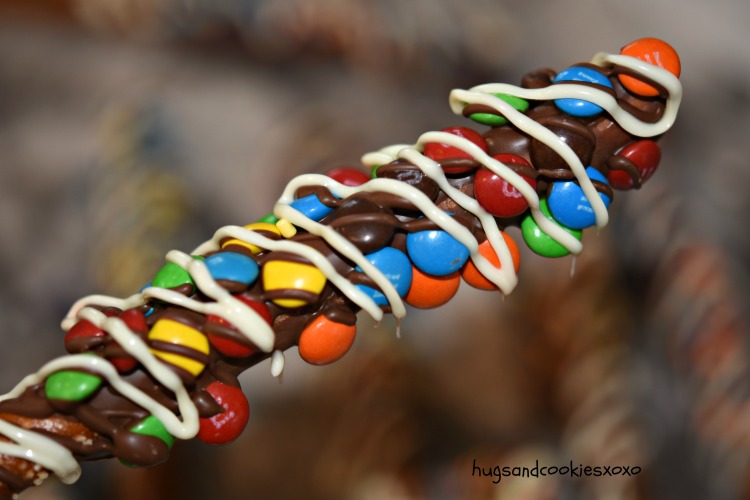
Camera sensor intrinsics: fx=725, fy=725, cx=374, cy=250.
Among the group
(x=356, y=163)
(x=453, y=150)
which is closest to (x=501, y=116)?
(x=453, y=150)

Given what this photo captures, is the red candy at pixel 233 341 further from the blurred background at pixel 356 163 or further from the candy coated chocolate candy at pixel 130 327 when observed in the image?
the blurred background at pixel 356 163

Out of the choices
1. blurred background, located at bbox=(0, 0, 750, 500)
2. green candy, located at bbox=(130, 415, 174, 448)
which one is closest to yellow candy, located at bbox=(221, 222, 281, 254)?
green candy, located at bbox=(130, 415, 174, 448)

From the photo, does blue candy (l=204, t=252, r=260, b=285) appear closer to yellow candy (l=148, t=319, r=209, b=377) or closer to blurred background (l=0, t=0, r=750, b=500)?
yellow candy (l=148, t=319, r=209, b=377)

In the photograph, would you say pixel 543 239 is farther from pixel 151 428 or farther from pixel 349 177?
pixel 151 428

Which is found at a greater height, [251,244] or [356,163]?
[356,163]

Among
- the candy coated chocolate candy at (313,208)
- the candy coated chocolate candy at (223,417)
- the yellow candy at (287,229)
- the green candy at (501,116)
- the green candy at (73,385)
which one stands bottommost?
the candy coated chocolate candy at (223,417)

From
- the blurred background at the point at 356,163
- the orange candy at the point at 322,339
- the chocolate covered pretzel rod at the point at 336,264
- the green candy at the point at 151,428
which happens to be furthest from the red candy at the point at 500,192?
the blurred background at the point at 356,163

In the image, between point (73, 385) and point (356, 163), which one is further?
point (356, 163)
